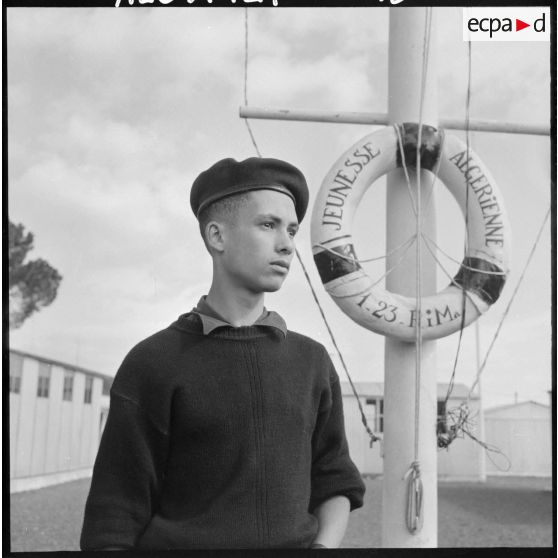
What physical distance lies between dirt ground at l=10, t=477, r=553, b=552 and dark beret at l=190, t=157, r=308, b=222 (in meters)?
0.82

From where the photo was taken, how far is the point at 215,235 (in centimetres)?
201

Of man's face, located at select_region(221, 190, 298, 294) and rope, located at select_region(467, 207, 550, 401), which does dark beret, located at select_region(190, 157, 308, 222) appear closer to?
man's face, located at select_region(221, 190, 298, 294)

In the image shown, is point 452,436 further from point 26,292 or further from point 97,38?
point 97,38

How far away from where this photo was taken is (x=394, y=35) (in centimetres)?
231

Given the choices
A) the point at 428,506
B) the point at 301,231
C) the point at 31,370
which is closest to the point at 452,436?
the point at 428,506

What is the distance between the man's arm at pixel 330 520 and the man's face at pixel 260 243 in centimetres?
55

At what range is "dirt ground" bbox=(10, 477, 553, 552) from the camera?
89.7 inches

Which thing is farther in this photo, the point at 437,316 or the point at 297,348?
the point at 437,316

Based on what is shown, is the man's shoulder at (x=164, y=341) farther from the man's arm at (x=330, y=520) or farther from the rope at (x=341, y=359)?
the man's arm at (x=330, y=520)

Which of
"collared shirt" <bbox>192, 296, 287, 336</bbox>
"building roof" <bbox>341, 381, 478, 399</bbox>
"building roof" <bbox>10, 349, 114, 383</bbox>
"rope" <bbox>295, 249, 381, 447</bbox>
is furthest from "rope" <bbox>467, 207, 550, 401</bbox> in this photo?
"building roof" <bbox>10, 349, 114, 383</bbox>

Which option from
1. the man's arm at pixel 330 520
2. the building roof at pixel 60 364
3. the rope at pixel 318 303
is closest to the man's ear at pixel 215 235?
the rope at pixel 318 303

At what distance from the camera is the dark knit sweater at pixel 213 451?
184 centimetres

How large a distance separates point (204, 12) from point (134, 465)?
4.11ft

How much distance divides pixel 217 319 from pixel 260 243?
0.72 ft
